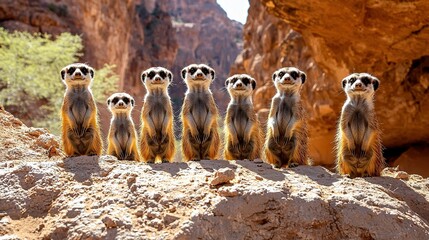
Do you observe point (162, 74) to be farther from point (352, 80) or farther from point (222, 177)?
point (222, 177)

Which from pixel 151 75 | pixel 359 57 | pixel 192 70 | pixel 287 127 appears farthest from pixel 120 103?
pixel 359 57

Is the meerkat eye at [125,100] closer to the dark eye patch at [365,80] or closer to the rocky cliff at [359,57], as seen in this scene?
the dark eye patch at [365,80]

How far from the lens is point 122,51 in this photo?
23766 mm

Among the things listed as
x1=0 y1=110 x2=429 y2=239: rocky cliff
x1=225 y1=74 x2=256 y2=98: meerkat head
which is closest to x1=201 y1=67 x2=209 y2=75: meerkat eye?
x1=225 y1=74 x2=256 y2=98: meerkat head

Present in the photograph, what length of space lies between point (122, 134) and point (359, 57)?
510 cm

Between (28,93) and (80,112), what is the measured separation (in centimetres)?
1063

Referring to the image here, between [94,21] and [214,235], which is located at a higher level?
[94,21]

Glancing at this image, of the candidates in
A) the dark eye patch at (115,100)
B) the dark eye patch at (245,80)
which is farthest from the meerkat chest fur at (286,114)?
the dark eye patch at (115,100)

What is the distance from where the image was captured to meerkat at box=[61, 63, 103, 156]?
4887mm

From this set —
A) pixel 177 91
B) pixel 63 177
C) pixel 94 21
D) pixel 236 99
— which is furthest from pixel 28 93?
pixel 177 91

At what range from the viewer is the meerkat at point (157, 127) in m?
5.07

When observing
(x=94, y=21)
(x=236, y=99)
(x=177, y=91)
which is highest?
(x=94, y=21)

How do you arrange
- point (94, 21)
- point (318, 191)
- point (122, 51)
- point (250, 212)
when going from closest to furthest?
point (250, 212), point (318, 191), point (94, 21), point (122, 51)

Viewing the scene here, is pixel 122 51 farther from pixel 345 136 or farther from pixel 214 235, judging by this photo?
pixel 214 235
